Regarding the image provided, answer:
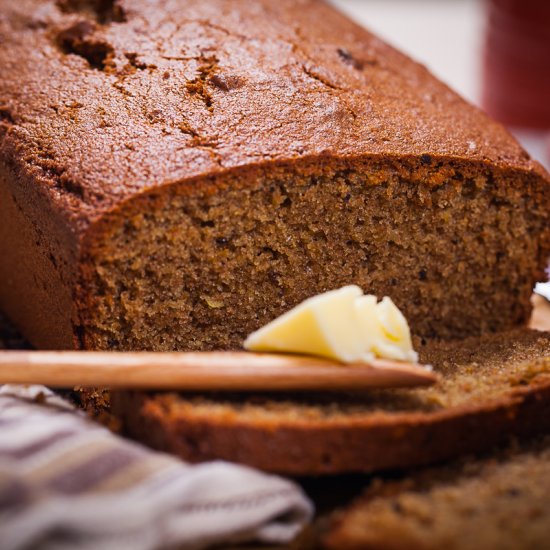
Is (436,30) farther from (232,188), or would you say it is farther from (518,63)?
(232,188)

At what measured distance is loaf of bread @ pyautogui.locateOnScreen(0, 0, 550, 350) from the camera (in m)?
2.89

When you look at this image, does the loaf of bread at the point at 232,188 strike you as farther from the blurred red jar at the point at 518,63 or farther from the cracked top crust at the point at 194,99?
the blurred red jar at the point at 518,63

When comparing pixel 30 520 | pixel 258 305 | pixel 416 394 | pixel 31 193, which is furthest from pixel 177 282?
pixel 30 520

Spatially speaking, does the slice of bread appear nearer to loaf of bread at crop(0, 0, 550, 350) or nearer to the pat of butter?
the pat of butter

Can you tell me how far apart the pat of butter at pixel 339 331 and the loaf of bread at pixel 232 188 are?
482 mm

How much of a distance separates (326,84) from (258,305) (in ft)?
2.88

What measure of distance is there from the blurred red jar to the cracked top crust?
1.96 meters

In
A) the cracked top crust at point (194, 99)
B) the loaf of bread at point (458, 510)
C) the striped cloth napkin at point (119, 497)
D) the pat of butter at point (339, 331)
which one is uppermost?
the cracked top crust at point (194, 99)

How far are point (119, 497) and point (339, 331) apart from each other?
0.79m

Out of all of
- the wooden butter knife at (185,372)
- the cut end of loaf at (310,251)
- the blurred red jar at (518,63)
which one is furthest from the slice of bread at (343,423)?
the blurred red jar at (518,63)

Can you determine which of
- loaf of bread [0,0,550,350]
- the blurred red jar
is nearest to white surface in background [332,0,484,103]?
the blurred red jar

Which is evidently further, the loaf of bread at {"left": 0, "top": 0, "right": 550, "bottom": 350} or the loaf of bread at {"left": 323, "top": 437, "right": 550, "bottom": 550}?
the loaf of bread at {"left": 0, "top": 0, "right": 550, "bottom": 350}

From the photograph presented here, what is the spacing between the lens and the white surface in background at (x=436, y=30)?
697cm

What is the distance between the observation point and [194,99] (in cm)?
320
